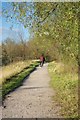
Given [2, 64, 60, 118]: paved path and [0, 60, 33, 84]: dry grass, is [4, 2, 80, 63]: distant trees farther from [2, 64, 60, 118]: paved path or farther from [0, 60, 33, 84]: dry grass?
[0, 60, 33, 84]: dry grass

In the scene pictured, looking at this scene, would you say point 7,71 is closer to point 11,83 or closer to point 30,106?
point 11,83

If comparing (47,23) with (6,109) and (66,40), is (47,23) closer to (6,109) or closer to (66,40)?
(66,40)

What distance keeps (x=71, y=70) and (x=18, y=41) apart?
120 ft

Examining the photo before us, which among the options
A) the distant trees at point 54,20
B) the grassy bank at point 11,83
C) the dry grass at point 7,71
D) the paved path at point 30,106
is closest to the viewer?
→ the distant trees at point 54,20

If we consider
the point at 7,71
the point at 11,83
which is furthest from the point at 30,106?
the point at 7,71

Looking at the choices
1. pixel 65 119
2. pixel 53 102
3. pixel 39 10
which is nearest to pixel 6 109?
pixel 53 102

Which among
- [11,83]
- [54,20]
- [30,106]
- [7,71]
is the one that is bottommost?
[7,71]

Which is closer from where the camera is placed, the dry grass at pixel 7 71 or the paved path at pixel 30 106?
the paved path at pixel 30 106

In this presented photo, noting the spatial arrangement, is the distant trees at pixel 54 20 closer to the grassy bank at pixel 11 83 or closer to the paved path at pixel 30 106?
the paved path at pixel 30 106

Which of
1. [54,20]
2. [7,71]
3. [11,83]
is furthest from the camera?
[7,71]

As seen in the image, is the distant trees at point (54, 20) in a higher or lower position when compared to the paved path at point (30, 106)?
higher

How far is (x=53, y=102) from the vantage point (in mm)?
13562

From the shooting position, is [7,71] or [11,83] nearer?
[11,83]

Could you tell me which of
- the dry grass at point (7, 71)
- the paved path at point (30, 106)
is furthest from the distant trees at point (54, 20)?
the dry grass at point (7, 71)
